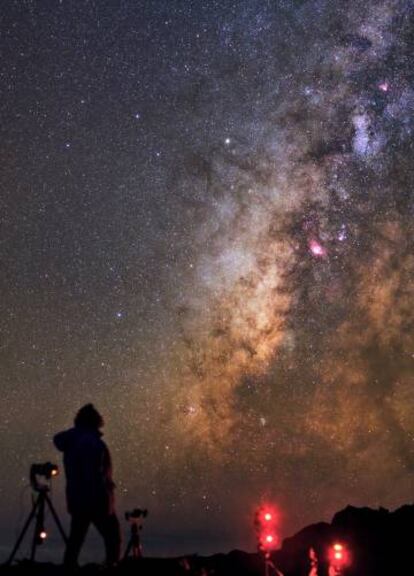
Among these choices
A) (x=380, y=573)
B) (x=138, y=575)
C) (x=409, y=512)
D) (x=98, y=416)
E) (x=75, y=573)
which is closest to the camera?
(x=138, y=575)

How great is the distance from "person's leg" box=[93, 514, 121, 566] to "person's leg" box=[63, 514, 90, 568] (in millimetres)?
133

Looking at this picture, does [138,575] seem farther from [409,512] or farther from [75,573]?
[409,512]

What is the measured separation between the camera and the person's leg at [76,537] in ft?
18.2

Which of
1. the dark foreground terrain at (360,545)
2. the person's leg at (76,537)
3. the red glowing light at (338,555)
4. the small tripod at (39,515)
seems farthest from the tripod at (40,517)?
the dark foreground terrain at (360,545)

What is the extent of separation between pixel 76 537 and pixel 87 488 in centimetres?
55

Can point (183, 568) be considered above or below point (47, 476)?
below

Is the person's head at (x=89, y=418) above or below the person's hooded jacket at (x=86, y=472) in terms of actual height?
above

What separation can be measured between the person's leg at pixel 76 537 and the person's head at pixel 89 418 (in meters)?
0.96

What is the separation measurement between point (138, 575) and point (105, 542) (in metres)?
0.75

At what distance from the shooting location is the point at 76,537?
556cm

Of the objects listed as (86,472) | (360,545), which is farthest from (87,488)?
(360,545)

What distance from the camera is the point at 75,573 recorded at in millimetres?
5512

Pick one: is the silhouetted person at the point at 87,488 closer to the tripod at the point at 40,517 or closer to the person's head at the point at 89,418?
the person's head at the point at 89,418

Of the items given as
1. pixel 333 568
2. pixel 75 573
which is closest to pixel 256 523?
pixel 333 568
